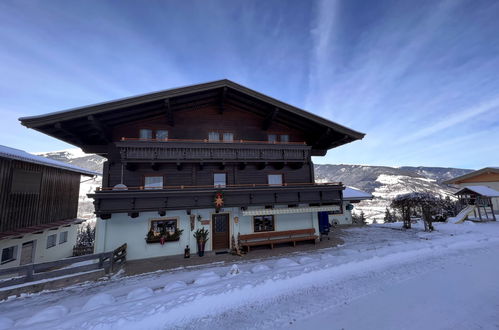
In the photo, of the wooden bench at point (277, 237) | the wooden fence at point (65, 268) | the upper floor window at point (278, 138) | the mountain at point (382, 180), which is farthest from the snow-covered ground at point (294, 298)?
the mountain at point (382, 180)

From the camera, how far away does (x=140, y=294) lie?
783 centimetres

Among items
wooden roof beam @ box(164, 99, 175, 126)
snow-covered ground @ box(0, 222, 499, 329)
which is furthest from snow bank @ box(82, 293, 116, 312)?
wooden roof beam @ box(164, 99, 175, 126)

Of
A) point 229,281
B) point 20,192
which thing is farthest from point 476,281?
point 20,192

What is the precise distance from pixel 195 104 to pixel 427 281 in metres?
17.2

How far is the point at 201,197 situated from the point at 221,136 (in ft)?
18.6

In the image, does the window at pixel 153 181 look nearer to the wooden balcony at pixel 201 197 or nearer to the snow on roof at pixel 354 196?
the wooden balcony at pixel 201 197

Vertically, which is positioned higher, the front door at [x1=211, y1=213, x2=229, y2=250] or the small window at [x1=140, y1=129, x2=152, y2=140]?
the small window at [x1=140, y1=129, x2=152, y2=140]

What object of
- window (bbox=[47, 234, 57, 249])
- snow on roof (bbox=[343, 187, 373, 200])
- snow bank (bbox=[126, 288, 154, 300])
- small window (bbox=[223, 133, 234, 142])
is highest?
small window (bbox=[223, 133, 234, 142])

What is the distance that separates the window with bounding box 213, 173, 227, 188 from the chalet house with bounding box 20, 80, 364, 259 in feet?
0.27

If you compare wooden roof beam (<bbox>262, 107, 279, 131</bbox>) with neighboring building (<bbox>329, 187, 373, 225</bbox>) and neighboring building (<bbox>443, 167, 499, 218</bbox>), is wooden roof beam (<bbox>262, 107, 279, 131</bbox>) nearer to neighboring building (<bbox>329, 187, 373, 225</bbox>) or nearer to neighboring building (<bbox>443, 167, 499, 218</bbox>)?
neighboring building (<bbox>329, 187, 373, 225</bbox>)

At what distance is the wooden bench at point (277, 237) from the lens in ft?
47.1

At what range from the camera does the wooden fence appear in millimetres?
8797

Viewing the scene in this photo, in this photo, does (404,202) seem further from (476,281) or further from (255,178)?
(255,178)

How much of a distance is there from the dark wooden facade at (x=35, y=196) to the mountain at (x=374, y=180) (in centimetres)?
8864
